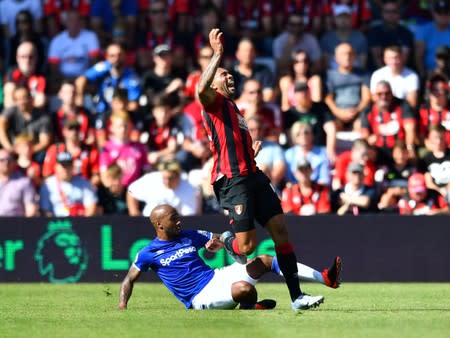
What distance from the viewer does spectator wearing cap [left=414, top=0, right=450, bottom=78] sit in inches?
715

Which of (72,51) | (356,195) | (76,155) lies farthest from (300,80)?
(72,51)

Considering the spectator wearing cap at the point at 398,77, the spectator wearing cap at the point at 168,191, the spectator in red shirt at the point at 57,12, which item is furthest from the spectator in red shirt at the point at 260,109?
the spectator in red shirt at the point at 57,12

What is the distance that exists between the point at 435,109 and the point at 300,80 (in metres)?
2.01

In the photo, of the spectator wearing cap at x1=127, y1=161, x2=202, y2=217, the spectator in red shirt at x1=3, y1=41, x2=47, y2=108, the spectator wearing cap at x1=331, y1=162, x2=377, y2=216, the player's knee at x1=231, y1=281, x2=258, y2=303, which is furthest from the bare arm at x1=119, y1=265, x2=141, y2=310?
the spectator in red shirt at x1=3, y1=41, x2=47, y2=108

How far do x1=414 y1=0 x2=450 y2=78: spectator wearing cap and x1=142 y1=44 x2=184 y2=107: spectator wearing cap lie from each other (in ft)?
12.2

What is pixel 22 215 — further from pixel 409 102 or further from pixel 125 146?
pixel 409 102

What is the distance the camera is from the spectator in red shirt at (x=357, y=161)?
16.0m

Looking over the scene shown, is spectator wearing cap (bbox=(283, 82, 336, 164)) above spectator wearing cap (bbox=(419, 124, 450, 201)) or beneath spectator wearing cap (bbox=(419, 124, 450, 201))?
above

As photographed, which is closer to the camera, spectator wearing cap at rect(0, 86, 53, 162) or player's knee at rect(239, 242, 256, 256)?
player's knee at rect(239, 242, 256, 256)

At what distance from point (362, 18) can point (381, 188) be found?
13.3ft

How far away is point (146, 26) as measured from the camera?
18.7 m

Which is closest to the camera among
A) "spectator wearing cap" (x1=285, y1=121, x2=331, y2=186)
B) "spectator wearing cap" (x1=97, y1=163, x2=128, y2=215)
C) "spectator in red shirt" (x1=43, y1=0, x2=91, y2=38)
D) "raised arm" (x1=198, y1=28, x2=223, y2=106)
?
"raised arm" (x1=198, y1=28, x2=223, y2=106)

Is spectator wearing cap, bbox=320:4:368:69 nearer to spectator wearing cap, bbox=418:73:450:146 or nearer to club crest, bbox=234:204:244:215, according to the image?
spectator wearing cap, bbox=418:73:450:146

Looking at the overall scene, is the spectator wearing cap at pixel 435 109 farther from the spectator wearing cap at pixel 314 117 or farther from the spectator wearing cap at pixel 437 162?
the spectator wearing cap at pixel 314 117
